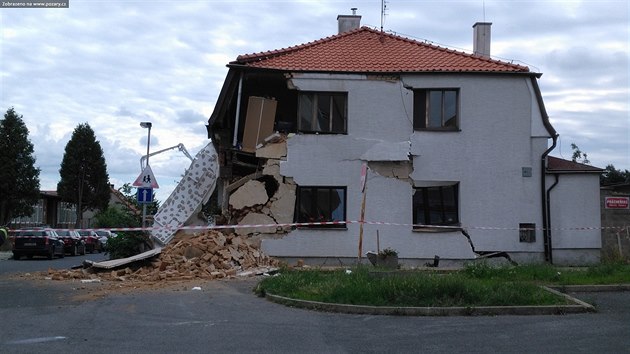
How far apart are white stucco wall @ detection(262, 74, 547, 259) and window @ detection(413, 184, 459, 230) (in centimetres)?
32

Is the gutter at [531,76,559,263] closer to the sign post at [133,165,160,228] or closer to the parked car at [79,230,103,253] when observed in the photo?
the sign post at [133,165,160,228]

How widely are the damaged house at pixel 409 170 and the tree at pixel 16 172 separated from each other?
95.8 ft

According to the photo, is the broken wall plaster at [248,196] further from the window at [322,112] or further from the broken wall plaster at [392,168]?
the broken wall plaster at [392,168]

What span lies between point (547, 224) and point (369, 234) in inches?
206

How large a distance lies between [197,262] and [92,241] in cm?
3102

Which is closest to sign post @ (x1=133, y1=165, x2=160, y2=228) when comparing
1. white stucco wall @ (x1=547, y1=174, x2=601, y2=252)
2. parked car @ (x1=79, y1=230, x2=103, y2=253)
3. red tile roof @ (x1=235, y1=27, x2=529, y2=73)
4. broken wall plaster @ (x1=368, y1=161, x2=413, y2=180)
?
red tile roof @ (x1=235, y1=27, x2=529, y2=73)

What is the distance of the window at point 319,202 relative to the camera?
19.2 metres

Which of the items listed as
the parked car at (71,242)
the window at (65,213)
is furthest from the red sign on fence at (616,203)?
the window at (65,213)

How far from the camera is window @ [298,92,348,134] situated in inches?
760

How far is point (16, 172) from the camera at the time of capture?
43.2 meters

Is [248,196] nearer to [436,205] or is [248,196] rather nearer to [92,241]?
[436,205]

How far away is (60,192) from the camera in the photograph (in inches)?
2393

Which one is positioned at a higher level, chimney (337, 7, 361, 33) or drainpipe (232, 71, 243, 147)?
chimney (337, 7, 361, 33)

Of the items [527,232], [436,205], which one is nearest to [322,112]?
[436,205]
